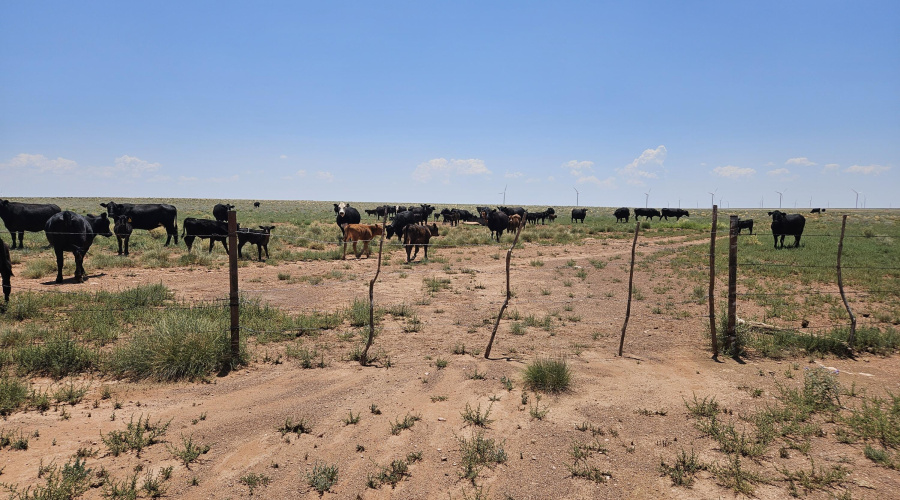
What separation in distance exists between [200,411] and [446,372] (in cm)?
341

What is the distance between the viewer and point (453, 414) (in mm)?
5641

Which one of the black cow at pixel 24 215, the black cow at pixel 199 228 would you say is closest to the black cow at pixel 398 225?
the black cow at pixel 199 228

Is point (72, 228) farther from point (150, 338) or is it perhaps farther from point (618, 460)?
point (618, 460)

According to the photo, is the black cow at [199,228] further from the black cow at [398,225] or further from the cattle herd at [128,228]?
the black cow at [398,225]

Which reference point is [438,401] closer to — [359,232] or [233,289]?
[233,289]

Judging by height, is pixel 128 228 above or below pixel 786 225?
below

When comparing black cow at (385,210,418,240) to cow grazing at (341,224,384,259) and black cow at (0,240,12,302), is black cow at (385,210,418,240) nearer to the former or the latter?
cow grazing at (341,224,384,259)

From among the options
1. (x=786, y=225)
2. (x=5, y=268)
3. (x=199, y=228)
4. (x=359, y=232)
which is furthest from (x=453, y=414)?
(x=786, y=225)

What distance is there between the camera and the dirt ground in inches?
170

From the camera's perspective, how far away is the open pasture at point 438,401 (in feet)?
14.3

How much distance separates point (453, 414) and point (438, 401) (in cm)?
41

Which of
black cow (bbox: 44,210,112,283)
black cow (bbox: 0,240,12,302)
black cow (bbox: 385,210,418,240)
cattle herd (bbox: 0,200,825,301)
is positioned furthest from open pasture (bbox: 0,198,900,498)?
black cow (bbox: 385,210,418,240)

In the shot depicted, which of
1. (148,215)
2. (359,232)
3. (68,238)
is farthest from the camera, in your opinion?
(148,215)

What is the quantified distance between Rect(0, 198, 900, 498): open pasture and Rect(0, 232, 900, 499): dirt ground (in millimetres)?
29
